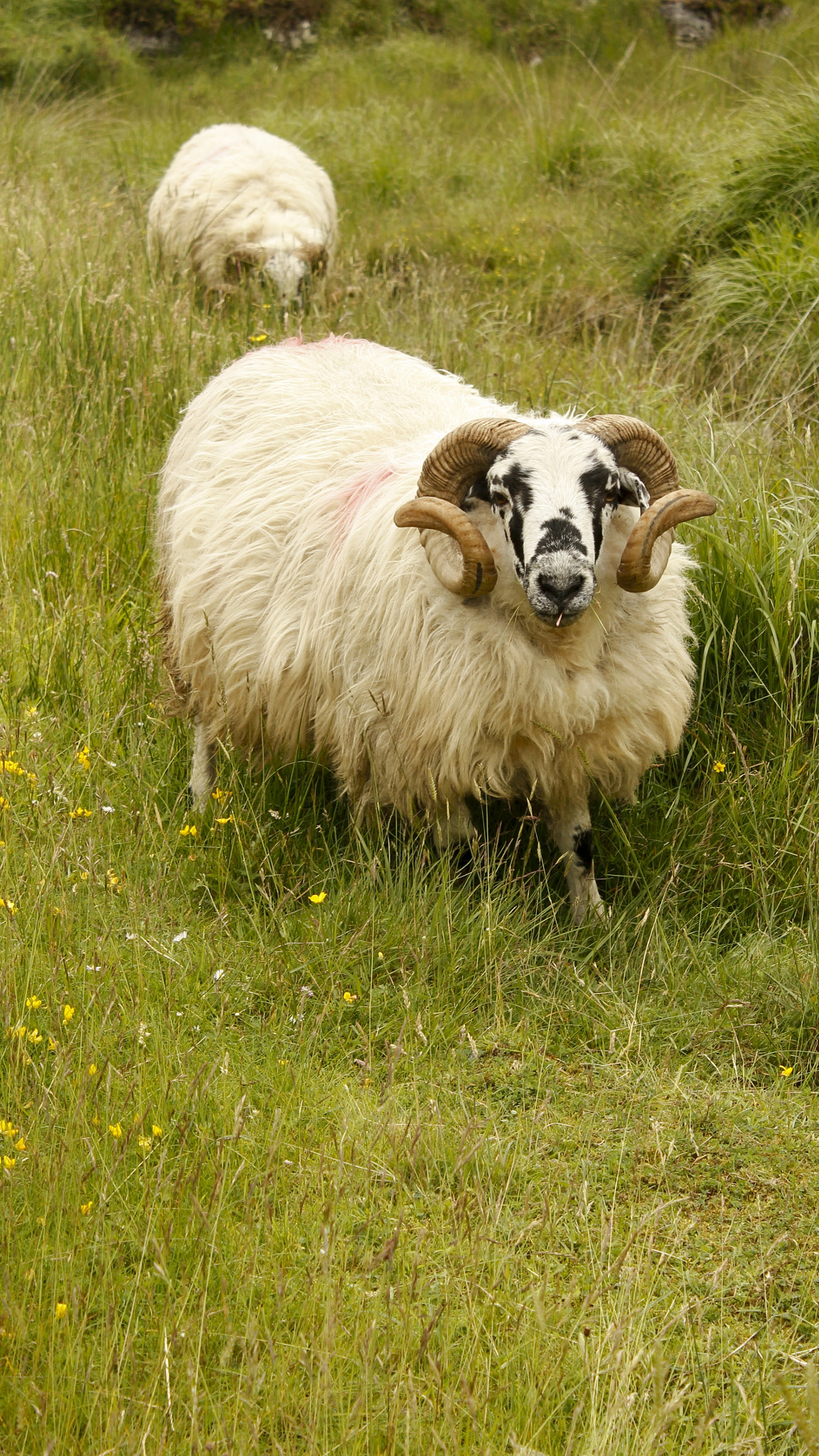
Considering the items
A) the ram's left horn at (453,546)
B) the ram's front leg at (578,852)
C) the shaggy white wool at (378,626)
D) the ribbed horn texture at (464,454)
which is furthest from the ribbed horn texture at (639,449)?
the ram's front leg at (578,852)

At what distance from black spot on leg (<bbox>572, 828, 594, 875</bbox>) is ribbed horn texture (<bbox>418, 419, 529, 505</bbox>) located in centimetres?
106

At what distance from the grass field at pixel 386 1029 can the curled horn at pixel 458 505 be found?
0.79 m

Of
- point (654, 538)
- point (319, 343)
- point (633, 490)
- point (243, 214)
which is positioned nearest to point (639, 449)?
point (633, 490)

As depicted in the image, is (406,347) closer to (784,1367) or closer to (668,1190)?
(668,1190)

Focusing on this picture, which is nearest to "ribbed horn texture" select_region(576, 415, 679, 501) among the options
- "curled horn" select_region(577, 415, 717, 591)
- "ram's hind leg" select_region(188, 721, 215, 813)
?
"curled horn" select_region(577, 415, 717, 591)

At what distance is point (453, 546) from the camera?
11.4 ft

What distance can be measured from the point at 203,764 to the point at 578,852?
4.36 feet

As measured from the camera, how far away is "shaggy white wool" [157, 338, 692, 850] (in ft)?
11.5

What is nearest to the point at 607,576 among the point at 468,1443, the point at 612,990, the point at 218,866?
the point at 612,990

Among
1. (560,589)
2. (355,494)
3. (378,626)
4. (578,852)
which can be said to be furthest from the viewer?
(355,494)

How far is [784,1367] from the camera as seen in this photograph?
2209 mm

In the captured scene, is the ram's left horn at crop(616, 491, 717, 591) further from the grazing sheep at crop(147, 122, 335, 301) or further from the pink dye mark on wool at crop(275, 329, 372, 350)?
the grazing sheep at crop(147, 122, 335, 301)

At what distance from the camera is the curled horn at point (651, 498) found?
11.0 ft

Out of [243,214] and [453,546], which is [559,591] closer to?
[453,546]
